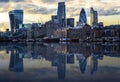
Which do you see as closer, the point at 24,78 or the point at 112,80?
the point at 112,80

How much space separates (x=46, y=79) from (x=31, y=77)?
141 centimetres

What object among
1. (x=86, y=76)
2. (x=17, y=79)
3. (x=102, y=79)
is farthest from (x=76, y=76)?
(x=17, y=79)

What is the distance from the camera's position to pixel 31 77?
833 inches

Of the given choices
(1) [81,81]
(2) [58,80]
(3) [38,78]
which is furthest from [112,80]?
(3) [38,78]

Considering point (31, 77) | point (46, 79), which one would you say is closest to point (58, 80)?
point (46, 79)

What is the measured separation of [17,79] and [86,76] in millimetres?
4419

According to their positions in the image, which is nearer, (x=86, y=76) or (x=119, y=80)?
(x=119, y=80)

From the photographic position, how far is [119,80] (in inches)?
754

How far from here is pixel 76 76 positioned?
2145 centimetres

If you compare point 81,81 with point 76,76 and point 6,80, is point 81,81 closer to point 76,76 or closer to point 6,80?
point 76,76

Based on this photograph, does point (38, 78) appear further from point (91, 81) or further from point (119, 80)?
point (119, 80)

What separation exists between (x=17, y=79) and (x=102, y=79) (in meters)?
5.17

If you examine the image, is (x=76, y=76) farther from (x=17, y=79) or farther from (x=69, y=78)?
(x=17, y=79)

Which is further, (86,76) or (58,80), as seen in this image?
(86,76)
